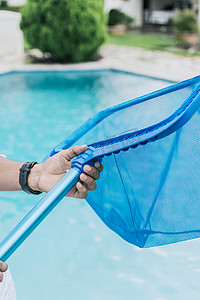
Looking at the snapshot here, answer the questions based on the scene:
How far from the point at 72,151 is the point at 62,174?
Result: 0.14m

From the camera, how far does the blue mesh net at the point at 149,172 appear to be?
1.36 meters

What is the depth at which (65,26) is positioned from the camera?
32.0 ft

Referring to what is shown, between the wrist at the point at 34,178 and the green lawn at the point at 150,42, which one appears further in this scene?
the green lawn at the point at 150,42

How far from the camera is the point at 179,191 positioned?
1.45 m

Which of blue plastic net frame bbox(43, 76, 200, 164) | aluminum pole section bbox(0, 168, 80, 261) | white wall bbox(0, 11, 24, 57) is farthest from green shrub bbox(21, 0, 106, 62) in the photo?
aluminum pole section bbox(0, 168, 80, 261)

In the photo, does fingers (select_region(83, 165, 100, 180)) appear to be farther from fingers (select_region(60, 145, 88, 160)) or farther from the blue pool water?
the blue pool water

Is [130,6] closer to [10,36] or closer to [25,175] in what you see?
[10,36]

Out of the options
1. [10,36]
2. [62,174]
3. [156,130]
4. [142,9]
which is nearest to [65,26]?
[10,36]

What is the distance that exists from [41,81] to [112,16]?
33.7 feet

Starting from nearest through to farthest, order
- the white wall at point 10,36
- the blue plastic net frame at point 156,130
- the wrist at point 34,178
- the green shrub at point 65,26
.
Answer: the blue plastic net frame at point 156,130 < the wrist at point 34,178 < the green shrub at point 65,26 < the white wall at point 10,36

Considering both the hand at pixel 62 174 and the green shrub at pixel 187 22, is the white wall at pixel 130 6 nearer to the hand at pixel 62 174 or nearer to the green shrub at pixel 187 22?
the green shrub at pixel 187 22

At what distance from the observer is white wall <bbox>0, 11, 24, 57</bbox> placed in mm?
11484

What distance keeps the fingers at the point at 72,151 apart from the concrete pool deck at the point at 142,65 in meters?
6.72

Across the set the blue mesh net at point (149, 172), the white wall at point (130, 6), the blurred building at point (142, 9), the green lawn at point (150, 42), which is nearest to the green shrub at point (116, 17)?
the green lawn at point (150, 42)
